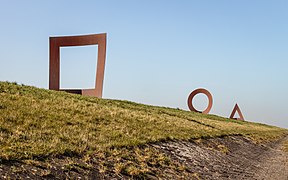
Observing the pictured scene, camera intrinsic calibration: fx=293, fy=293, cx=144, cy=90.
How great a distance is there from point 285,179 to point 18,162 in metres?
8.17

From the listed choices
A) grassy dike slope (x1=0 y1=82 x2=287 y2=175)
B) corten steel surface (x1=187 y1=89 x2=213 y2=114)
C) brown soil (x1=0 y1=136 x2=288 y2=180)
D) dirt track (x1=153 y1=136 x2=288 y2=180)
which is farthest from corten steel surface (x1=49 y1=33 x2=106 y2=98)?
corten steel surface (x1=187 y1=89 x2=213 y2=114)

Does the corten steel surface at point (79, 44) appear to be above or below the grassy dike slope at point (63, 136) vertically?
above

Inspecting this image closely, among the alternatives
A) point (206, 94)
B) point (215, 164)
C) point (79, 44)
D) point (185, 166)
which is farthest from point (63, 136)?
point (206, 94)

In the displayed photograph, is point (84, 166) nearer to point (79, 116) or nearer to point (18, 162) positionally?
point (18, 162)

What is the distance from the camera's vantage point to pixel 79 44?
28.8 meters

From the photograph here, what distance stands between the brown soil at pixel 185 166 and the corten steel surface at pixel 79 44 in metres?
15.1

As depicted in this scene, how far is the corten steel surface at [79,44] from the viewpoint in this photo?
27047 millimetres

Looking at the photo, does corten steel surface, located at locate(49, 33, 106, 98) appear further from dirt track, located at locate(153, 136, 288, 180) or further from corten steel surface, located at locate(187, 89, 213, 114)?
corten steel surface, located at locate(187, 89, 213, 114)

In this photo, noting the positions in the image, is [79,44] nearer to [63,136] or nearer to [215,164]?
[63,136]

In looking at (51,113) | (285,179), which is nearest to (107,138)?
(51,113)

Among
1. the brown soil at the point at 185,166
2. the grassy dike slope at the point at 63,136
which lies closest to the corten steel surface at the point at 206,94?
the brown soil at the point at 185,166

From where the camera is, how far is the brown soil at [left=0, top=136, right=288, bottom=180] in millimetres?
6062

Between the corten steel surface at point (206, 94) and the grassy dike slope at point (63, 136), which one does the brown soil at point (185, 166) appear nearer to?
the grassy dike slope at point (63, 136)

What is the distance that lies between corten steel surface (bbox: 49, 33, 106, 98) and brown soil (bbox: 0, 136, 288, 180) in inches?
594
